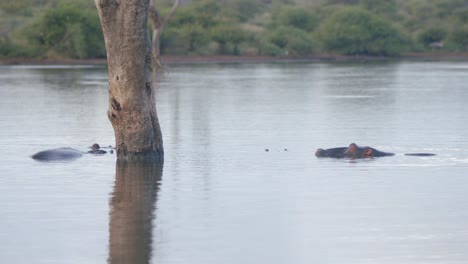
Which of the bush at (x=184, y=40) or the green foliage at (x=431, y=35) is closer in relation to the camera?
the bush at (x=184, y=40)

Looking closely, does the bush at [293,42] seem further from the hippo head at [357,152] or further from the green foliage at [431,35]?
the hippo head at [357,152]

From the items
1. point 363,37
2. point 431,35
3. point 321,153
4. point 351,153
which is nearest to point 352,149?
point 351,153

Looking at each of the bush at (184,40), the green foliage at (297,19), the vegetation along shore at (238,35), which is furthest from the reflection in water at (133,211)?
the green foliage at (297,19)

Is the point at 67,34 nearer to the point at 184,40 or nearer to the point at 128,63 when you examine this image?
the point at 184,40

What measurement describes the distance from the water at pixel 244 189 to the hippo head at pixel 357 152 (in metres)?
0.31

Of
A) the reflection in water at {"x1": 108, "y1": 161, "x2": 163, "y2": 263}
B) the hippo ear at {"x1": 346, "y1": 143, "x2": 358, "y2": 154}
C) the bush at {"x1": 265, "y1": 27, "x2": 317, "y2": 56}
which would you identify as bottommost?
the bush at {"x1": 265, "y1": 27, "x2": 317, "y2": 56}

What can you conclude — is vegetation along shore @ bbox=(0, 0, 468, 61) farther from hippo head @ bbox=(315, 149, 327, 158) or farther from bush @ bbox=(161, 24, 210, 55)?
hippo head @ bbox=(315, 149, 327, 158)

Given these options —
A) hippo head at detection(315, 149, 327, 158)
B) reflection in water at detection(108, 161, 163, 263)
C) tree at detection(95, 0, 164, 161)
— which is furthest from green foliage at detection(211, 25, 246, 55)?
reflection in water at detection(108, 161, 163, 263)

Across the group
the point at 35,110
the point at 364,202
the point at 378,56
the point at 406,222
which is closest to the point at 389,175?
the point at 364,202

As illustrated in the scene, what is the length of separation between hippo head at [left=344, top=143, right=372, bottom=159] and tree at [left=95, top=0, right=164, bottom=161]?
2652mm

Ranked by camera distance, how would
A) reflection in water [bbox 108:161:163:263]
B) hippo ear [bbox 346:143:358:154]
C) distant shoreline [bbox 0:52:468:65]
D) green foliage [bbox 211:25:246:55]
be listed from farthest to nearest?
green foliage [bbox 211:25:246:55] < distant shoreline [bbox 0:52:468:65] < hippo ear [bbox 346:143:358:154] < reflection in water [bbox 108:161:163:263]

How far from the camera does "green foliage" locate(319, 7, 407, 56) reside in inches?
2404

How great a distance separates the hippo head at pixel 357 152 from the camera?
629 inches

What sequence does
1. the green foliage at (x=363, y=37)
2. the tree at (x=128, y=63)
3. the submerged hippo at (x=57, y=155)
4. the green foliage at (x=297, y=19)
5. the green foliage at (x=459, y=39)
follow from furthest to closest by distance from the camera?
the green foliage at (x=297, y=19)
the green foliage at (x=459, y=39)
the green foliage at (x=363, y=37)
the submerged hippo at (x=57, y=155)
the tree at (x=128, y=63)
